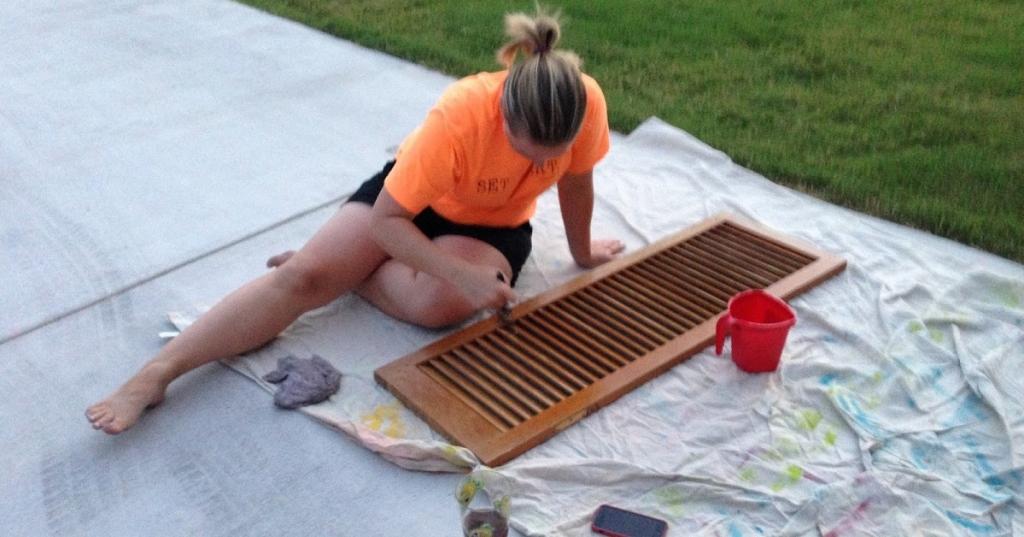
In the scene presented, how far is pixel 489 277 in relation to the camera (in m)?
2.15

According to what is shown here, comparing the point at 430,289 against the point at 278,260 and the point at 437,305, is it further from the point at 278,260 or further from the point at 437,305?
the point at 278,260

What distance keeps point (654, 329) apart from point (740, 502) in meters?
0.59

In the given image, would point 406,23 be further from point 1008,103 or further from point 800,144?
point 1008,103

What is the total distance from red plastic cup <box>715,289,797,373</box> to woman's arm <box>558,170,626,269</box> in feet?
1.58

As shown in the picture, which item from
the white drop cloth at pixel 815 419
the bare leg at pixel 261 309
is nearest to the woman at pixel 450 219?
the bare leg at pixel 261 309

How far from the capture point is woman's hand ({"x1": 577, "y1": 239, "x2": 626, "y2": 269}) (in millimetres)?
2600

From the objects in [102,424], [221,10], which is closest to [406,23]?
[221,10]

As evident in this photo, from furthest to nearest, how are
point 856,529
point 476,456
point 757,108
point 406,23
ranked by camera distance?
point 406,23 → point 757,108 → point 476,456 → point 856,529

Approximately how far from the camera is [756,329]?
6.84 feet

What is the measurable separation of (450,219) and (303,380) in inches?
20.9

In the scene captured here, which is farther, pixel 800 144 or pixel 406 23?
pixel 406 23

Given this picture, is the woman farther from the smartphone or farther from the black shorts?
the smartphone

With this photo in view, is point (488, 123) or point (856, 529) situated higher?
point (488, 123)

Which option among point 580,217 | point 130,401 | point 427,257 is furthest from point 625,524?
point 130,401
